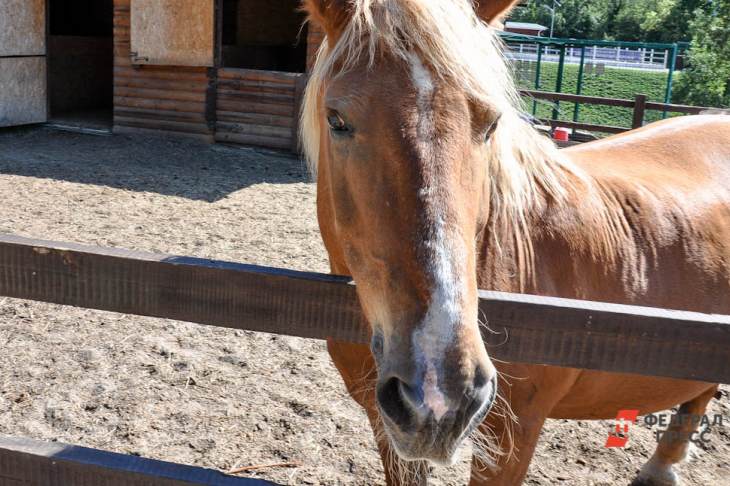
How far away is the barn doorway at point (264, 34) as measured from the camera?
47.0ft

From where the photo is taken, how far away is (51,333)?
13.6 feet

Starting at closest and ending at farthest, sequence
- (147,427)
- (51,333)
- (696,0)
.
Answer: (147,427) < (51,333) < (696,0)

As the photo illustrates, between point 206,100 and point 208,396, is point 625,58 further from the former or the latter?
point 208,396

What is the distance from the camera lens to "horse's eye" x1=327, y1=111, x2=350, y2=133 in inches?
66.7

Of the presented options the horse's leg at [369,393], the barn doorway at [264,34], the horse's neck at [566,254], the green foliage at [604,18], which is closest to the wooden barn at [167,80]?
the barn doorway at [264,34]

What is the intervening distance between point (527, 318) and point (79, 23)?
15.8 m

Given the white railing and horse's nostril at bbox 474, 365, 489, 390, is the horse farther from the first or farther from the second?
the white railing

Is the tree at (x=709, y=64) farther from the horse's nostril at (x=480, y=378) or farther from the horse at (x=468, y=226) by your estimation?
the horse's nostril at (x=480, y=378)

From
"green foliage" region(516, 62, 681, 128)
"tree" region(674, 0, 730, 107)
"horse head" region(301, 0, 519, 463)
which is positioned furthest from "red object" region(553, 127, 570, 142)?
"green foliage" region(516, 62, 681, 128)

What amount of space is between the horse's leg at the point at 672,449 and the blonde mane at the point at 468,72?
1500 millimetres

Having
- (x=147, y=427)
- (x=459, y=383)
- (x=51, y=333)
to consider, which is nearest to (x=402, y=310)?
(x=459, y=383)

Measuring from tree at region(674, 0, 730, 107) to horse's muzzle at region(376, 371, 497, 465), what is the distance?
26.7 meters

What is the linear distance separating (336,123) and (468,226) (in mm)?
465

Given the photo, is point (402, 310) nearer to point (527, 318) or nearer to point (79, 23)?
point (527, 318)
